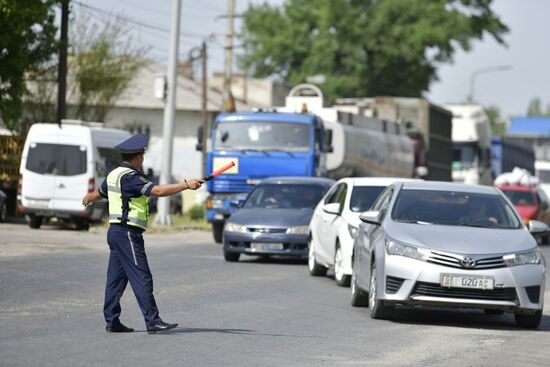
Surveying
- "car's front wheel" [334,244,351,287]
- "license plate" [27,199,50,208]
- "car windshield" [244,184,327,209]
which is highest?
"car windshield" [244,184,327,209]

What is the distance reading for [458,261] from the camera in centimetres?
1408

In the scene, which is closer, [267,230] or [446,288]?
[446,288]

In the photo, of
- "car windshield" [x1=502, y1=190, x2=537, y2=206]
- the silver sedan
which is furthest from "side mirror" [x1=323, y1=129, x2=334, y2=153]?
the silver sedan

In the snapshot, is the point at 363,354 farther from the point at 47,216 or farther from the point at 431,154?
the point at 431,154

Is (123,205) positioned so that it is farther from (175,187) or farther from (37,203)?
(37,203)

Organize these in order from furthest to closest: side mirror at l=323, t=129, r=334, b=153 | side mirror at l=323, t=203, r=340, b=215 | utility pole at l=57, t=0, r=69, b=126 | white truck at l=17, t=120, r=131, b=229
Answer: utility pole at l=57, t=0, r=69, b=126
white truck at l=17, t=120, r=131, b=229
side mirror at l=323, t=129, r=334, b=153
side mirror at l=323, t=203, r=340, b=215

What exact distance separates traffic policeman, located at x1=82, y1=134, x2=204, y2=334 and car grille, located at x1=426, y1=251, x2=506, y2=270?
3.16m

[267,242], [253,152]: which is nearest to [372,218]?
[267,242]

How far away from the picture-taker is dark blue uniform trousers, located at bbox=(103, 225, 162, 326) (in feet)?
40.1

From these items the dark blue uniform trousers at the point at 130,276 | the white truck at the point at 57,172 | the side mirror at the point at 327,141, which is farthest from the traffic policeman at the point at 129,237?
the white truck at the point at 57,172

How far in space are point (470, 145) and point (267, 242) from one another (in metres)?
33.5

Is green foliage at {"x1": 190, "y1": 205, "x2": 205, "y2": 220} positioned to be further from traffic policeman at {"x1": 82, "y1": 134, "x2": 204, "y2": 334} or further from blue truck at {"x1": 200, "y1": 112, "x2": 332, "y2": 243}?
traffic policeman at {"x1": 82, "y1": 134, "x2": 204, "y2": 334}

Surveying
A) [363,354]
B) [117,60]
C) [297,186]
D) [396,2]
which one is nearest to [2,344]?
[363,354]

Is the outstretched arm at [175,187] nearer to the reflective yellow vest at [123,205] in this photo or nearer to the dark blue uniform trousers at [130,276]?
the reflective yellow vest at [123,205]
